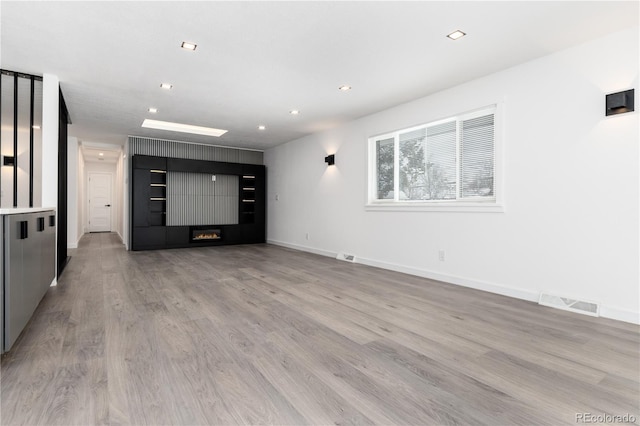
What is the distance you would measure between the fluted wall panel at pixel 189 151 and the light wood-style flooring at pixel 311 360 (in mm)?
4634

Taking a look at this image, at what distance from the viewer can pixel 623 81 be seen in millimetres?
2812

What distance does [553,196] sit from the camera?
10.6 ft

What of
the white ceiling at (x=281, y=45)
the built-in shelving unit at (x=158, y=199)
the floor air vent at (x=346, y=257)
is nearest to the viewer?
the white ceiling at (x=281, y=45)

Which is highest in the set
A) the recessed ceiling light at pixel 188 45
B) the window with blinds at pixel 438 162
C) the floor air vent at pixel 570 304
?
the recessed ceiling light at pixel 188 45

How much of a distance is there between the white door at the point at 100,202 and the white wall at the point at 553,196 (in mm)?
11786

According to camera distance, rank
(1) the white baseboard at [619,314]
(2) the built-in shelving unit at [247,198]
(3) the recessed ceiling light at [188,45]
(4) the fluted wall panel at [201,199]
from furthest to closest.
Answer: (2) the built-in shelving unit at [247,198] → (4) the fluted wall panel at [201,199] → (3) the recessed ceiling light at [188,45] → (1) the white baseboard at [619,314]

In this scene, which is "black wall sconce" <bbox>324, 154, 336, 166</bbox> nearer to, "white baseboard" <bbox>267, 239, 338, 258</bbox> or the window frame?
the window frame

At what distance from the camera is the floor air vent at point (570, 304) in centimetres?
291

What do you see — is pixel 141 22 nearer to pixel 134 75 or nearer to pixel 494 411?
pixel 134 75

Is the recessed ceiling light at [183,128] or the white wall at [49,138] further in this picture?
the recessed ceiling light at [183,128]

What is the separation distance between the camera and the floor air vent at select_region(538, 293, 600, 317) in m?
2.91

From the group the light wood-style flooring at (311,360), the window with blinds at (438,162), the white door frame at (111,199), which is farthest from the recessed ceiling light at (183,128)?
the white door frame at (111,199)

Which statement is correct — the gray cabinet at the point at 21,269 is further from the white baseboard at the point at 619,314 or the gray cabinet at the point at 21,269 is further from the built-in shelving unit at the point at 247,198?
the built-in shelving unit at the point at 247,198

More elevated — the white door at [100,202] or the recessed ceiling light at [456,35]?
the recessed ceiling light at [456,35]
